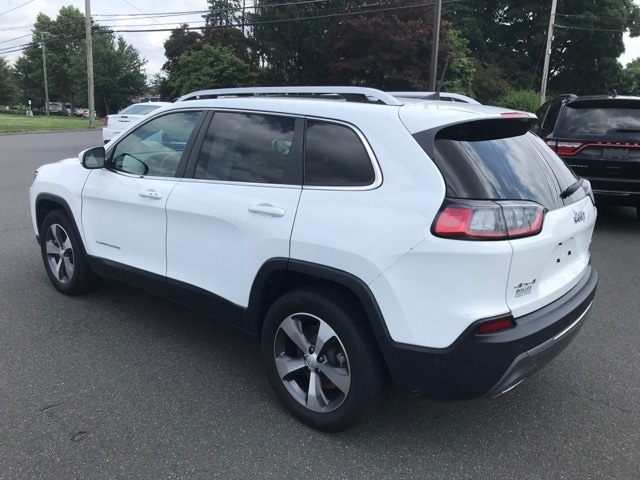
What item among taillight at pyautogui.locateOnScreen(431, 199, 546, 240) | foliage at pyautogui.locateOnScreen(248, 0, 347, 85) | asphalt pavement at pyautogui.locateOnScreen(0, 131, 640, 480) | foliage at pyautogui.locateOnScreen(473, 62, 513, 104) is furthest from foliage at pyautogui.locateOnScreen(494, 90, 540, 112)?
taillight at pyautogui.locateOnScreen(431, 199, 546, 240)

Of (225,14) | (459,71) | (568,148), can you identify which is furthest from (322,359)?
(225,14)

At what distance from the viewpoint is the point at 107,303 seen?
471cm

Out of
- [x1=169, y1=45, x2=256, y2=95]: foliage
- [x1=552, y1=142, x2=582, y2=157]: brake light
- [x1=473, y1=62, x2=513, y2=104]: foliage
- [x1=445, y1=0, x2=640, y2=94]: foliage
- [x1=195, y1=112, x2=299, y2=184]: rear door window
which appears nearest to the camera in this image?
[x1=195, y1=112, x2=299, y2=184]: rear door window

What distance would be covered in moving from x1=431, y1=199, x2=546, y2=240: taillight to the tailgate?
8 cm

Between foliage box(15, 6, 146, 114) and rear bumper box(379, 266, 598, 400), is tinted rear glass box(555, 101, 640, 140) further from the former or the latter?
foliage box(15, 6, 146, 114)

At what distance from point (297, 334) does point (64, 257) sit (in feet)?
9.03

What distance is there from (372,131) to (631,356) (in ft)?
8.69

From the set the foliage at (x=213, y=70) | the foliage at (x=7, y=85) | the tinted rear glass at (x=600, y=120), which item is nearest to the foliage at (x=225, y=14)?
the foliage at (x=213, y=70)

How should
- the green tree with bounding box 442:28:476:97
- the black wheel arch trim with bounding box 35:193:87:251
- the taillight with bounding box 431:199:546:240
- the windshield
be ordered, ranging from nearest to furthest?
the taillight with bounding box 431:199:546:240 → the black wheel arch trim with bounding box 35:193:87:251 → the windshield → the green tree with bounding box 442:28:476:97

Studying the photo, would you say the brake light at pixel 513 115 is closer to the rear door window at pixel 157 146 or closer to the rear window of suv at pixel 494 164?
the rear window of suv at pixel 494 164

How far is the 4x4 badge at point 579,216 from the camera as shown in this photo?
2.97 metres

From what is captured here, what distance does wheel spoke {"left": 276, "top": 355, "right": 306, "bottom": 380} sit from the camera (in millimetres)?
3031

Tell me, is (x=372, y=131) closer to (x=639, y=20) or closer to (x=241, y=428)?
(x=241, y=428)

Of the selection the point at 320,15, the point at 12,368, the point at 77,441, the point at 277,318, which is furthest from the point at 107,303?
the point at 320,15
